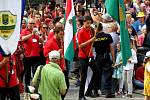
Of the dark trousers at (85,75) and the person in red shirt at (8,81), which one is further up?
the person in red shirt at (8,81)

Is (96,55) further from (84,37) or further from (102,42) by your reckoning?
(84,37)

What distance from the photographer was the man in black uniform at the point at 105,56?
551 inches

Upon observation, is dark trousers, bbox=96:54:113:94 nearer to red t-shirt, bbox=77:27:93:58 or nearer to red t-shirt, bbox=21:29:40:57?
red t-shirt, bbox=77:27:93:58

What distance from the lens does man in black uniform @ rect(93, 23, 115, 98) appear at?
1400 cm

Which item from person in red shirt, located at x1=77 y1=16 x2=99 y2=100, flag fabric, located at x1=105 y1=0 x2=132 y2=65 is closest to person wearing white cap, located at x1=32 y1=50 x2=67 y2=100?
flag fabric, located at x1=105 y1=0 x2=132 y2=65

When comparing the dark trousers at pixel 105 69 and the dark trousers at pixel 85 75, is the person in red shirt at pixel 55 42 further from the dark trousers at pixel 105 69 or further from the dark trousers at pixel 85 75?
the dark trousers at pixel 105 69

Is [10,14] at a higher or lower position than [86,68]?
higher

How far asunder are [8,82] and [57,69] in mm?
1203

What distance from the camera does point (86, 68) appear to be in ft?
43.2

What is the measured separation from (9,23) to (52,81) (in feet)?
4.25

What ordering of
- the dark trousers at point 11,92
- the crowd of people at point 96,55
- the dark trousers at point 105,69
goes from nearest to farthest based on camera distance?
the dark trousers at point 11,92 < the crowd of people at point 96,55 < the dark trousers at point 105,69

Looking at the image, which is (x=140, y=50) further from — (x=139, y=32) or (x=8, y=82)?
(x=8, y=82)

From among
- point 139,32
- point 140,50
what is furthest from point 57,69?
point 139,32

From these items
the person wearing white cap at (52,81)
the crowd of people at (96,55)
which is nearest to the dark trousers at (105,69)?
the crowd of people at (96,55)
